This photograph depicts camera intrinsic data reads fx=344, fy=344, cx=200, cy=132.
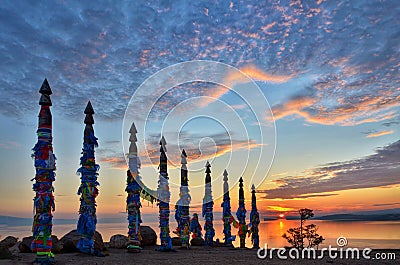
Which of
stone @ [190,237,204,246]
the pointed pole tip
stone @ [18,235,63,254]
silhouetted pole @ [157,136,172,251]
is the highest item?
the pointed pole tip

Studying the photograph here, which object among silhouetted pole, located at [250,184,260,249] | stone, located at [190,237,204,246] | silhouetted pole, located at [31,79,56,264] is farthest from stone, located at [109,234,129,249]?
silhouetted pole, located at [250,184,260,249]

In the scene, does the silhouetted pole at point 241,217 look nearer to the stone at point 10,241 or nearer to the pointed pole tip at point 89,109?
the pointed pole tip at point 89,109

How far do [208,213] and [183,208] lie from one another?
5740mm

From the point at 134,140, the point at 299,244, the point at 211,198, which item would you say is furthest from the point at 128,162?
the point at 299,244

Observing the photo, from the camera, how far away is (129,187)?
29.3m

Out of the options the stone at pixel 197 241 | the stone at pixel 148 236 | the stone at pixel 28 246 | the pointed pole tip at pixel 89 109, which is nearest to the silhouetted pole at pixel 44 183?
the pointed pole tip at pixel 89 109

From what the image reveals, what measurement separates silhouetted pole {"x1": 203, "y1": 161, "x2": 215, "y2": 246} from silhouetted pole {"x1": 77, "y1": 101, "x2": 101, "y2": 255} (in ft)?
61.3

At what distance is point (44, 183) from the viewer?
19.8 meters

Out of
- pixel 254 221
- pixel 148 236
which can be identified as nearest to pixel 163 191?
pixel 148 236

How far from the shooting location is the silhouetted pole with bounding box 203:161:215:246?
40.6 meters

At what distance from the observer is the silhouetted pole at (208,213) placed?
40.6 meters

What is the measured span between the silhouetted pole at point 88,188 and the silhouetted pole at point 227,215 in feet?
68.6

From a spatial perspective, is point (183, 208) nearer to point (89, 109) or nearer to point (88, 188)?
point (88, 188)

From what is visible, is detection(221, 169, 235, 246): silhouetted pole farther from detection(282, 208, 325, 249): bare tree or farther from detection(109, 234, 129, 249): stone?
detection(109, 234, 129, 249): stone
